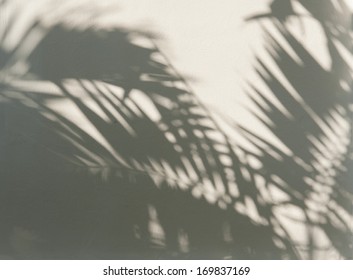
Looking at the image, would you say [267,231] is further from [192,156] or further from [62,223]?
[62,223]

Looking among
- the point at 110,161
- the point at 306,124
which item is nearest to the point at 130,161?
the point at 110,161

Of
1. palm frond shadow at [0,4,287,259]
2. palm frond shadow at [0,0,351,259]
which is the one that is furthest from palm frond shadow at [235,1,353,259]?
palm frond shadow at [0,4,287,259]

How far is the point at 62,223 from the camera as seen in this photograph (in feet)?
12.5

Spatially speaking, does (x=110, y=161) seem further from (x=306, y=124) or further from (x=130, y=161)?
(x=306, y=124)

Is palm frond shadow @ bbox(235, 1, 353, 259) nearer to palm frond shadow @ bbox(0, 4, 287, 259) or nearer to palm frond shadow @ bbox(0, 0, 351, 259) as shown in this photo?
palm frond shadow @ bbox(0, 0, 351, 259)

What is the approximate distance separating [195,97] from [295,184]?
89 centimetres

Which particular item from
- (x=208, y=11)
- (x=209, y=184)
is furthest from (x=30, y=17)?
(x=209, y=184)

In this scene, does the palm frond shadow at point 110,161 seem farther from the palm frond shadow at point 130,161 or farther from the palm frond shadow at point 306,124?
the palm frond shadow at point 306,124

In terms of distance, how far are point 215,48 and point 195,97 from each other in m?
0.35

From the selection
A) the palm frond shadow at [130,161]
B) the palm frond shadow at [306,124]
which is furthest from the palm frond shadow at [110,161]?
the palm frond shadow at [306,124]

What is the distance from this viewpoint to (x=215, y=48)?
3.81 meters
